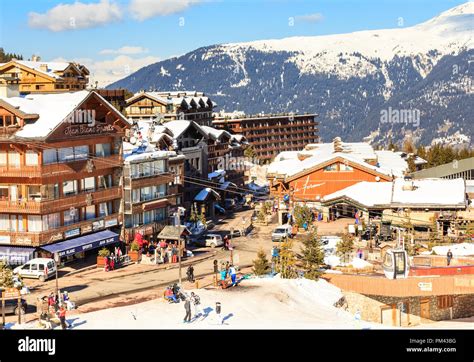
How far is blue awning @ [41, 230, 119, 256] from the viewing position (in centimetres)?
6444

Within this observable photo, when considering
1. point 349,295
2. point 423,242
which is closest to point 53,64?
point 423,242

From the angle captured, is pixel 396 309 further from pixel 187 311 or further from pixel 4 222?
pixel 4 222

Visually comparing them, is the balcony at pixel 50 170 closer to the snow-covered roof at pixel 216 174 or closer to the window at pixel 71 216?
the window at pixel 71 216

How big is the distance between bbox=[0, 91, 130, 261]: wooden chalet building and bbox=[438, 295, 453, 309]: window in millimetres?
27664

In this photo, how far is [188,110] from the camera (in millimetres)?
142625

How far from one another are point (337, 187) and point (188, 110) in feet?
179

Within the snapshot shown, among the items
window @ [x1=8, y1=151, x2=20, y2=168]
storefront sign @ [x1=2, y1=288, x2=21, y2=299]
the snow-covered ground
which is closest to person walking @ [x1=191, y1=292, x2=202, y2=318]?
the snow-covered ground

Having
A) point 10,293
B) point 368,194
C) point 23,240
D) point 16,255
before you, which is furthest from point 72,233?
point 368,194

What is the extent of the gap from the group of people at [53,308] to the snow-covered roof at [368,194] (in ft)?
130

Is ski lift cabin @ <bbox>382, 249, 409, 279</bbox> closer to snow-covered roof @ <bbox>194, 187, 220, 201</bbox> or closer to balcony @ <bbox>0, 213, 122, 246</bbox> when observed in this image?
balcony @ <bbox>0, 213, 122, 246</bbox>

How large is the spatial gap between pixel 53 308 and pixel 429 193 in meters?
46.1

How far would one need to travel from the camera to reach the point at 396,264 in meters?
55.3

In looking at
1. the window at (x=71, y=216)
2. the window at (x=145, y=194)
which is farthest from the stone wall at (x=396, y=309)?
the window at (x=145, y=194)
